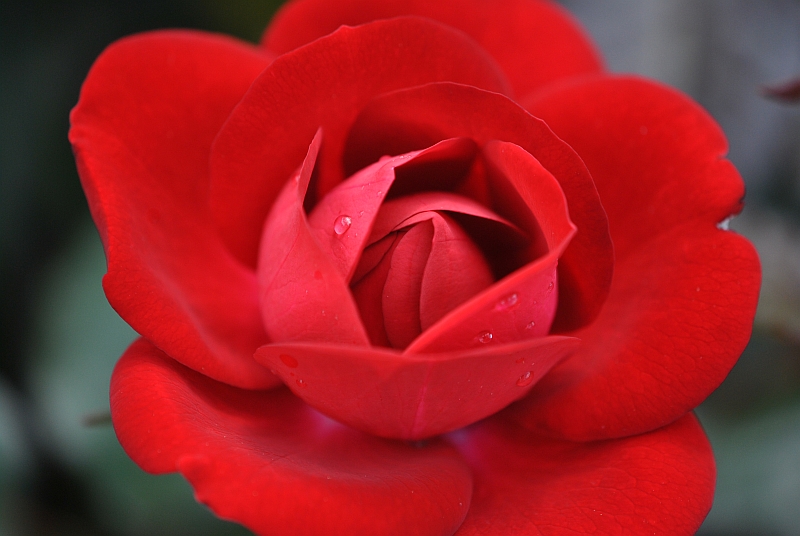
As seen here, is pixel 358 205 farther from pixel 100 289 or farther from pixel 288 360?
pixel 100 289

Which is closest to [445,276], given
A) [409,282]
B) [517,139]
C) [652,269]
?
[409,282]

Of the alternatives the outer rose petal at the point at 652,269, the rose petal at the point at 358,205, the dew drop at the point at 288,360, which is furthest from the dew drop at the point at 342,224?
the outer rose petal at the point at 652,269

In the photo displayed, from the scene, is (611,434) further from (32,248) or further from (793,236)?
(32,248)

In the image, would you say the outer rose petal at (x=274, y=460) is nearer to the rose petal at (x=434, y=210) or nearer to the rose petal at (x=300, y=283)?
the rose petal at (x=300, y=283)

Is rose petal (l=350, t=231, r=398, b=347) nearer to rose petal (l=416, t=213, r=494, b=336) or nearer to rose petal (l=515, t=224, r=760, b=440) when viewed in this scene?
rose petal (l=416, t=213, r=494, b=336)

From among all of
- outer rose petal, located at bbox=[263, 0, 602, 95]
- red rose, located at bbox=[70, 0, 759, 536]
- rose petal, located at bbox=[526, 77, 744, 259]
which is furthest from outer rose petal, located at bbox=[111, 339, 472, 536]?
outer rose petal, located at bbox=[263, 0, 602, 95]

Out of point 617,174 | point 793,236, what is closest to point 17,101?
point 617,174
